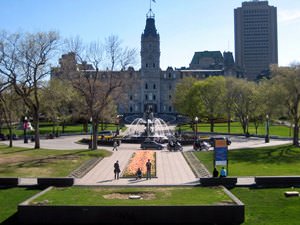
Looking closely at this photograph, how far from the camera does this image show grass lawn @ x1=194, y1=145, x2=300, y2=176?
33.4m

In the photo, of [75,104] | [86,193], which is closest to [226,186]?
[86,193]

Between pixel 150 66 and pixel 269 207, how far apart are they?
130m

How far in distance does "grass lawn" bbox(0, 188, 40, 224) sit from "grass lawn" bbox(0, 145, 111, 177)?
514cm

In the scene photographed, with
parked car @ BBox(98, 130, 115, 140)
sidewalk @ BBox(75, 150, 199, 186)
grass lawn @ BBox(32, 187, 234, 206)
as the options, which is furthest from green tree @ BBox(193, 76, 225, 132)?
grass lawn @ BBox(32, 187, 234, 206)

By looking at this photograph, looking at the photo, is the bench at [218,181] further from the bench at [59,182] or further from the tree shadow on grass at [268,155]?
the tree shadow on grass at [268,155]

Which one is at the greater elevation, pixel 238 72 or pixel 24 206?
pixel 238 72

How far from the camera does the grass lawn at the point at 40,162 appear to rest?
3369 centimetres

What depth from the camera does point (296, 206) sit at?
23.2 meters

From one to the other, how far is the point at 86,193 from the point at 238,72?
451ft

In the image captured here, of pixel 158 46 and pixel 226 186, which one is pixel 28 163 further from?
pixel 158 46

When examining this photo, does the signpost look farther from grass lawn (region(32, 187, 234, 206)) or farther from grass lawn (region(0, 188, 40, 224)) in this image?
grass lawn (region(0, 188, 40, 224))

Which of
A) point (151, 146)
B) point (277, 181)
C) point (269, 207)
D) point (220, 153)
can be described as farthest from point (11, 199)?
point (151, 146)

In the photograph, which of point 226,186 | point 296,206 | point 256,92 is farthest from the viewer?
point 256,92

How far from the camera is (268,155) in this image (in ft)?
143
